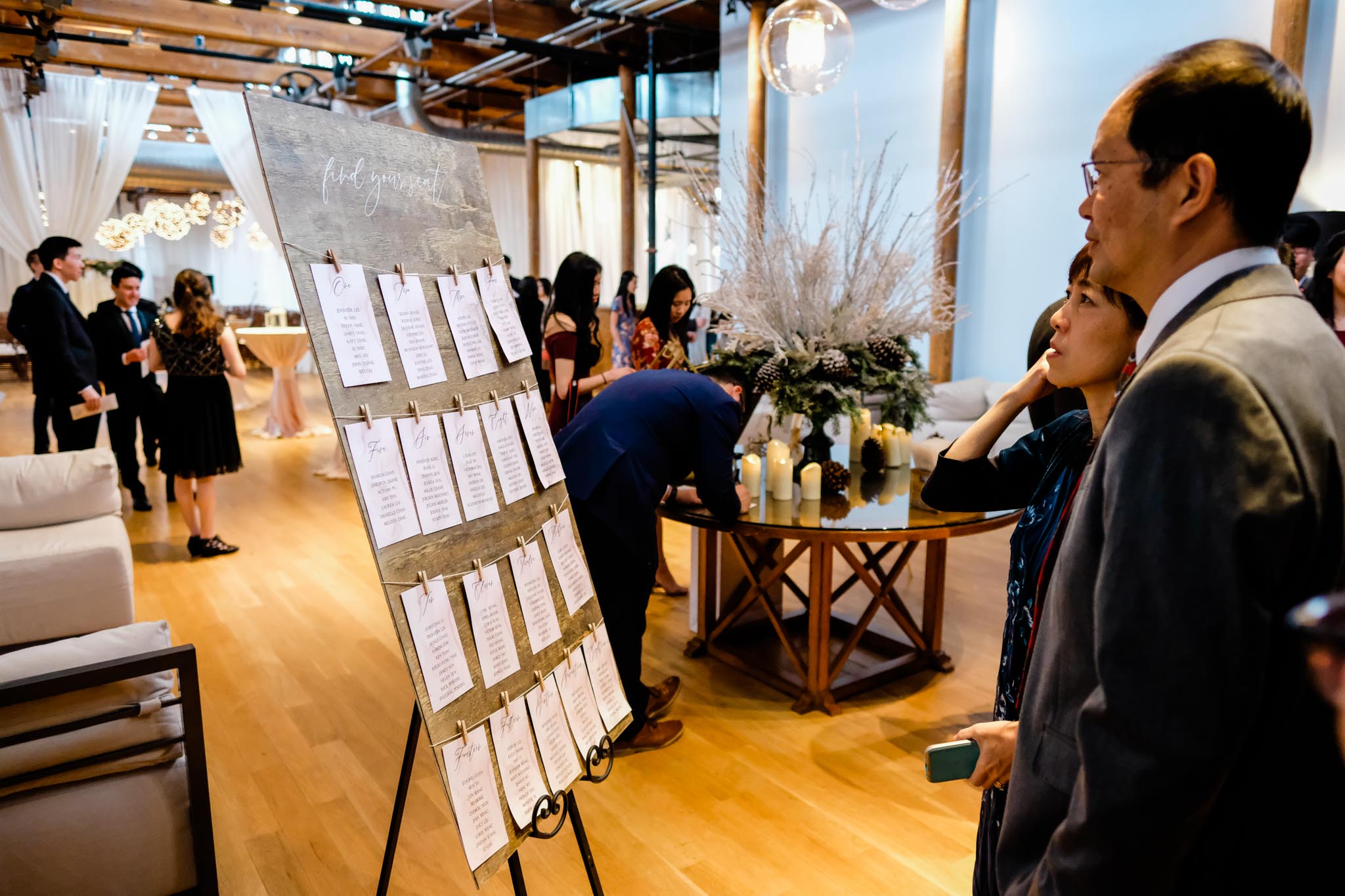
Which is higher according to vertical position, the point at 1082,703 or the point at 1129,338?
the point at 1129,338

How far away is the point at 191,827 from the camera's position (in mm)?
2006

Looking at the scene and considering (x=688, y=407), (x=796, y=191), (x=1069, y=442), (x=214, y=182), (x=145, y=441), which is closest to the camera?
(x=1069, y=442)

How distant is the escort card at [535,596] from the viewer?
1.68 m

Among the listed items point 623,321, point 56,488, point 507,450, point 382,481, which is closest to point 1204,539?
point 382,481

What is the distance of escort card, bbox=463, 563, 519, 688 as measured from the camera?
60.8 inches

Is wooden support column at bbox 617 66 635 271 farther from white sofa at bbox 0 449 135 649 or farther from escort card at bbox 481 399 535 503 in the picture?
escort card at bbox 481 399 535 503

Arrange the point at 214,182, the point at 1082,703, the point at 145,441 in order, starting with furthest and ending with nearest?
the point at 214,182 → the point at 145,441 → the point at 1082,703

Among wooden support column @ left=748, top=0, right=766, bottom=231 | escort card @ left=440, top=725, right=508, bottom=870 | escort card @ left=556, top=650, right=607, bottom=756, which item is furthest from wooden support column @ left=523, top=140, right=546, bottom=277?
escort card @ left=440, top=725, right=508, bottom=870

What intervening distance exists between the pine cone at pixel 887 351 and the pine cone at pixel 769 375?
1.07ft

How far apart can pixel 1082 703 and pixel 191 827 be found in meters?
1.96

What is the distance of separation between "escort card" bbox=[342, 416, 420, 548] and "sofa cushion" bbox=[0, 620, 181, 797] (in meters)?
0.95

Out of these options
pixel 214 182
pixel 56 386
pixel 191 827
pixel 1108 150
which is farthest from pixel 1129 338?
pixel 214 182

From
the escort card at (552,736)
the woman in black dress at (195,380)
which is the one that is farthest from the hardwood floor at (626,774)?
the woman in black dress at (195,380)

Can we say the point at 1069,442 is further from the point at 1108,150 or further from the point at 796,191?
the point at 796,191
